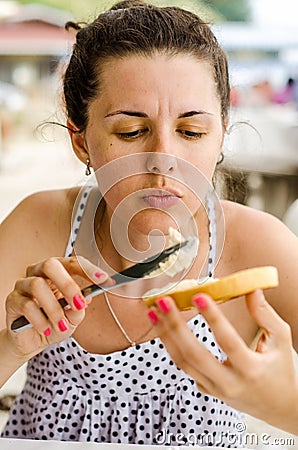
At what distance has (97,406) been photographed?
3.22ft

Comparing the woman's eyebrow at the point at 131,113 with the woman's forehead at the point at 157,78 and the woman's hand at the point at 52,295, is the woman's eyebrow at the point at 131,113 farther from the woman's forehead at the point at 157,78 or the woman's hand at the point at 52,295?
the woman's hand at the point at 52,295

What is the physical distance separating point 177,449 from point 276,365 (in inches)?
6.5

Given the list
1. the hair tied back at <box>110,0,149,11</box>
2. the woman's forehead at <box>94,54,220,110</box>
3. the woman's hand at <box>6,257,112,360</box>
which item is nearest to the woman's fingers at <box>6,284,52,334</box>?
the woman's hand at <box>6,257,112,360</box>

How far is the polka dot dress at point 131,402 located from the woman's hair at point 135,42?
0.32 meters

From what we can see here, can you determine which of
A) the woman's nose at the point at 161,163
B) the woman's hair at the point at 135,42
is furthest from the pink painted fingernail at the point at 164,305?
the woman's hair at the point at 135,42

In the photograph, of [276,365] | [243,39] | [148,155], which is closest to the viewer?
[276,365]

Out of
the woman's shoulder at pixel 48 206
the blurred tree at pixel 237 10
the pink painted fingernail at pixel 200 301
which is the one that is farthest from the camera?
the blurred tree at pixel 237 10

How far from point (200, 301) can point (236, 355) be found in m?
0.06

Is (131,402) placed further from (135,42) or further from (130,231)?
(135,42)

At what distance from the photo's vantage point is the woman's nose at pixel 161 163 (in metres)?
0.80

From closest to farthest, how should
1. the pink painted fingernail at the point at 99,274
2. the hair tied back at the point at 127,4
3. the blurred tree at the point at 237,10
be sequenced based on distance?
1. the pink painted fingernail at the point at 99,274
2. the hair tied back at the point at 127,4
3. the blurred tree at the point at 237,10

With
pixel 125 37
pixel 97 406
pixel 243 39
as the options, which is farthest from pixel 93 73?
pixel 243 39

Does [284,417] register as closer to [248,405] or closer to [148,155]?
[248,405]

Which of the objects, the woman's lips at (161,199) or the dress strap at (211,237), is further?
the dress strap at (211,237)
